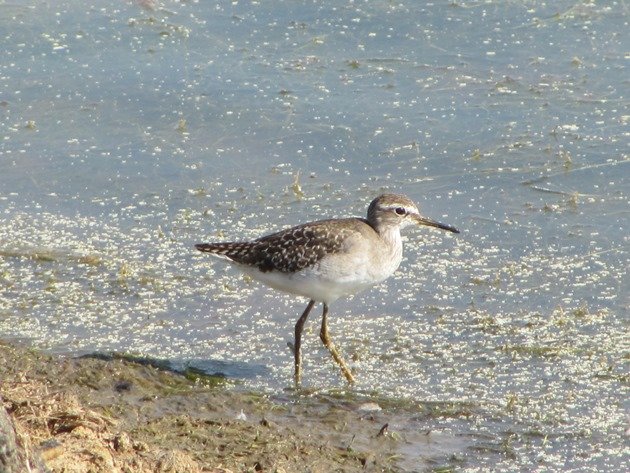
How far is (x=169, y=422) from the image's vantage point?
647 centimetres

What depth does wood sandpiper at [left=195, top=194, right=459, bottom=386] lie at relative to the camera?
8.03 m

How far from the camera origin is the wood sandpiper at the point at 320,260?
803 cm

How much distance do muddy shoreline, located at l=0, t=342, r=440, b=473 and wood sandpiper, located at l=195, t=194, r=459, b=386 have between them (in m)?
0.67

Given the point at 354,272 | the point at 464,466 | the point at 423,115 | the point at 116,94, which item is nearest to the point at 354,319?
the point at 354,272

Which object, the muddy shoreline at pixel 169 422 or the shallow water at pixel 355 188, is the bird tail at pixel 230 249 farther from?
the muddy shoreline at pixel 169 422

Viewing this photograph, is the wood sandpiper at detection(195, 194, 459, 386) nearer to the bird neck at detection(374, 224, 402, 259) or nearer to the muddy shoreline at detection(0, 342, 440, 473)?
the bird neck at detection(374, 224, 402, 259)

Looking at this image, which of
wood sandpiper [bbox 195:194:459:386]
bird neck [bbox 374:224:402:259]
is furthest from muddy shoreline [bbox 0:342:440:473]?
bird neck [bbox 374:224:402:259]

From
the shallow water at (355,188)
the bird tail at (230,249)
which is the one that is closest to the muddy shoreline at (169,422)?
the shallow water at (355,188)

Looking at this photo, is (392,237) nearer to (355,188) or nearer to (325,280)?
(325,280)

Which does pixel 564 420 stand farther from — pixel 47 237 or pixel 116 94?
pixel 116 94

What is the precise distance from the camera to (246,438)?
6.32m

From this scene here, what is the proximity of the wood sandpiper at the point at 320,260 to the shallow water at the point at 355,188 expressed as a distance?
1.39 feet

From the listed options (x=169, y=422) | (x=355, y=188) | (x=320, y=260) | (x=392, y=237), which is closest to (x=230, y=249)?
(x=320, y=260)

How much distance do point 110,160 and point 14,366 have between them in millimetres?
4039
